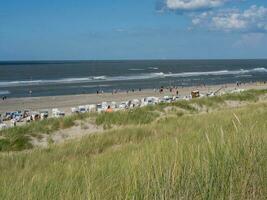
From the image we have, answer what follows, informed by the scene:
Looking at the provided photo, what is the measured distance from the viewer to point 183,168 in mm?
3061

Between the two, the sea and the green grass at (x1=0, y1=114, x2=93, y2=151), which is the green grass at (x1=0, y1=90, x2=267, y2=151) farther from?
the sea

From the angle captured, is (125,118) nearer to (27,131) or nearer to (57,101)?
(27,131)

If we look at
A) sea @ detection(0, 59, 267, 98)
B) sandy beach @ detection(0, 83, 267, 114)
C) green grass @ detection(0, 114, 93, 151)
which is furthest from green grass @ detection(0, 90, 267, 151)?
sea @ detection(0, 59, 267, 98)

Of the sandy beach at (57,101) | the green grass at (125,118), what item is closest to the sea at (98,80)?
the sandy beach at (57,101)

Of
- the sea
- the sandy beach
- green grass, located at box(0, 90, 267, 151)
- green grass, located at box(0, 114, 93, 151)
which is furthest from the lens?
the sea

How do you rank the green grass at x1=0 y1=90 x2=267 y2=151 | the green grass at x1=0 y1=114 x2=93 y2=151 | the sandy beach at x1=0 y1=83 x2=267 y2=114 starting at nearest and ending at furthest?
the green grass at x1=0 y1=114 x2=93 y2=151, the green grass at x1=0 y1=90 x2=267 y2=151, the sandy beach at x1=0 y1=83 x2=267 y2=114

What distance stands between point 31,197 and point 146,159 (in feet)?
2.80

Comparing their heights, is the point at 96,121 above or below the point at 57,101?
above

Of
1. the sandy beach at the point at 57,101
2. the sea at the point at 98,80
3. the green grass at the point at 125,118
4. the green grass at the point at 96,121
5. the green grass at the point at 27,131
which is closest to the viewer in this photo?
the green grass at the point at 27,131

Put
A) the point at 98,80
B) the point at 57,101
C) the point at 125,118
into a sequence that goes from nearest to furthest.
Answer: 1. the point at 125,118
2. the point at 57,101
3. the point at 98,80

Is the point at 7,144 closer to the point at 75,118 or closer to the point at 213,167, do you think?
the point at 75,118

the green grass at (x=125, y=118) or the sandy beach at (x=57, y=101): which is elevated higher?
the green grass at (x=125, y=118)

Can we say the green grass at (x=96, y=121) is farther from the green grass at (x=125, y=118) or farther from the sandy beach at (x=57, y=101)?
the sandy beach at (x=57, y=101)

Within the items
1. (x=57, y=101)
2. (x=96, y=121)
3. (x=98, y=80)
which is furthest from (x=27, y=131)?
(x=98, y=80)
